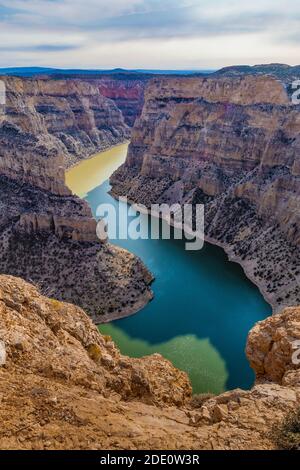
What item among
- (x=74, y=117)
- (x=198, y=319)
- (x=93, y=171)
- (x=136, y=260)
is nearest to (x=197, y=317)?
(x=198, y=319)

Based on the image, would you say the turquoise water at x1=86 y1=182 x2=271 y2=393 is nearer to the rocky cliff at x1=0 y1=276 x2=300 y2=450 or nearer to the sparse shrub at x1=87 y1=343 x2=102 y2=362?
the rocky cliff at x1=0 y1=276 x2=300 y2=450

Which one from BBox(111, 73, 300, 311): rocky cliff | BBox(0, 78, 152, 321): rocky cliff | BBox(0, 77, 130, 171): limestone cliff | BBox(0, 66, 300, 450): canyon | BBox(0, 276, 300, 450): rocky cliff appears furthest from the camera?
BBox(0, 77, 130, 171): limestone cliff

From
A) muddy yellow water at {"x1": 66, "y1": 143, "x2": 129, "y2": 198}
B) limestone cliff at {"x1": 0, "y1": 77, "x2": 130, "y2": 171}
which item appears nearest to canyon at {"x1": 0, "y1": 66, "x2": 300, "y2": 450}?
limestone cliff at {"x1": 0, "y1": 77, "x2": 130, "y2": 171}

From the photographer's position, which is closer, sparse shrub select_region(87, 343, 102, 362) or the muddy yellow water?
sparse shrub select_region(87, 343, 102, 362)

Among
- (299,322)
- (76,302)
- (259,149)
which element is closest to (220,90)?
(259,149)

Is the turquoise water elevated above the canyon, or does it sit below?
below

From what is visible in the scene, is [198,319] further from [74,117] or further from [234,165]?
[74,117]

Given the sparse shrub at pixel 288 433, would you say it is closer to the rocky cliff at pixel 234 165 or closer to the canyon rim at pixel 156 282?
the canyon rim at pixel 156 282
